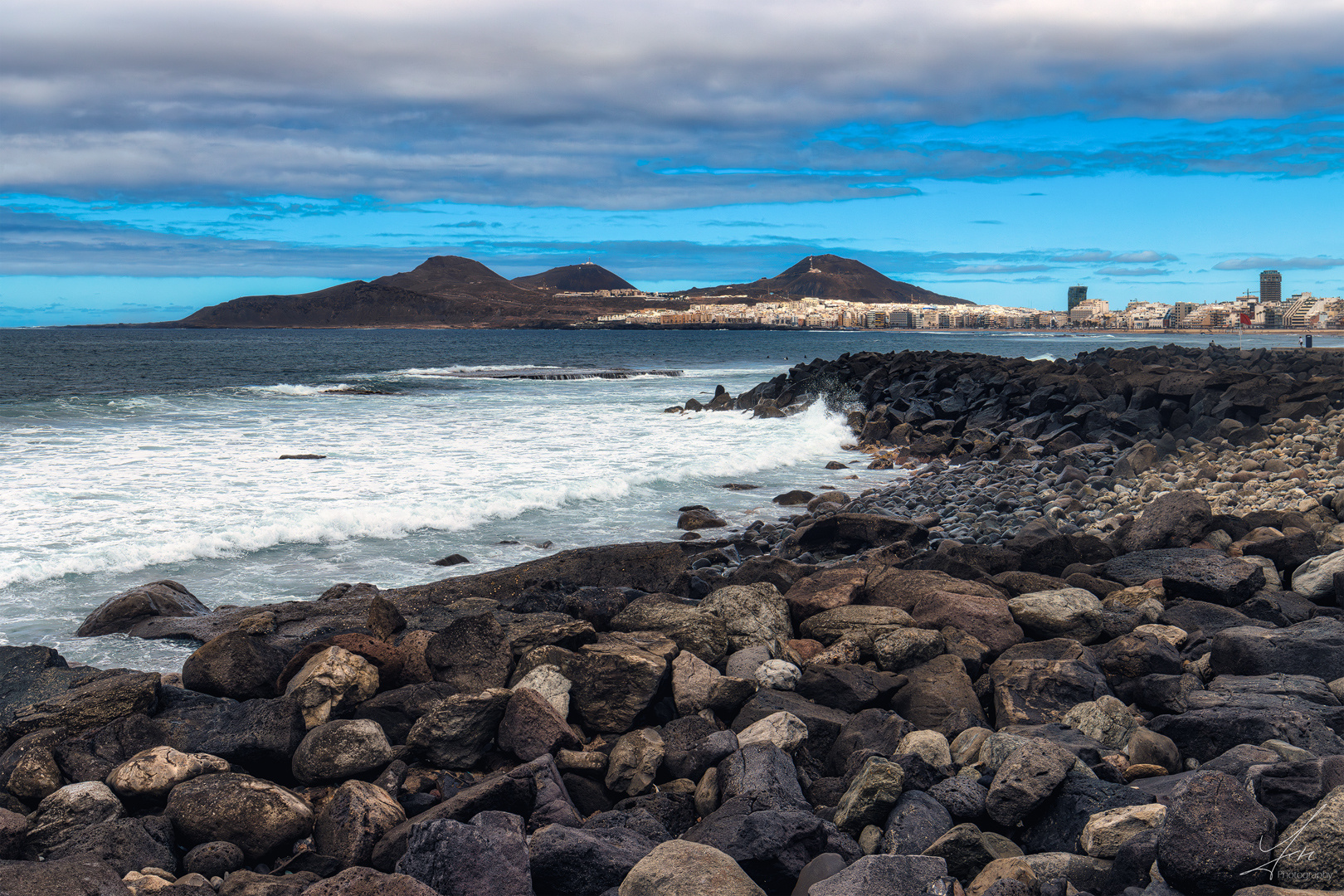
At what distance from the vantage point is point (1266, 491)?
29.2 ft

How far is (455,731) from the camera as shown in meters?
3.76

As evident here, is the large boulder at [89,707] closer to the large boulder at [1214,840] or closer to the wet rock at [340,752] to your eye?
the wet rock at [340,752]

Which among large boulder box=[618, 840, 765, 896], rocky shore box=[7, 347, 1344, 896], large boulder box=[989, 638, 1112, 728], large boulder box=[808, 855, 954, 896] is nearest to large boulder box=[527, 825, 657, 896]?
rocky shore box=[7, 347, 1344, 896]

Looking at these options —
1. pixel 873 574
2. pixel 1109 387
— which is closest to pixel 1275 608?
pixel 873 574

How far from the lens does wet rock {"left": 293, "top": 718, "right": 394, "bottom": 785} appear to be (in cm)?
362

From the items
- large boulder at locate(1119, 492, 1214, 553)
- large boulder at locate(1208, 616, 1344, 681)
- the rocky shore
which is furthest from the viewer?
large boulder at locate(1119, 492, 1214, 553)

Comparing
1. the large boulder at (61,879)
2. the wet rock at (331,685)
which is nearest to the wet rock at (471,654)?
the wet rock at (331,685)

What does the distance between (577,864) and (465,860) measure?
353 mm

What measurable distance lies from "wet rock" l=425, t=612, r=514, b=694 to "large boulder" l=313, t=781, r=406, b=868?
1.01 meters

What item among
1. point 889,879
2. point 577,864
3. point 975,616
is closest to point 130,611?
point 577,864

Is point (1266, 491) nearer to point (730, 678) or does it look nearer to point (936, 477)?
point (936, 477)

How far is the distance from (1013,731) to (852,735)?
642 mm

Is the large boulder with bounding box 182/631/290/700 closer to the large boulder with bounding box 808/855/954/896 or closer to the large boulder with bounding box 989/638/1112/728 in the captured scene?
the large boulder with bounding box 808/855/954/896

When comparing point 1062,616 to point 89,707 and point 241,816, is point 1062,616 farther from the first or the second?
point 89,707
